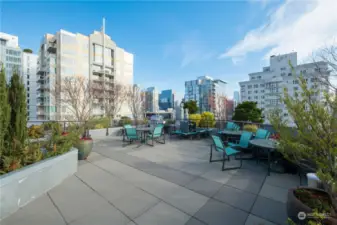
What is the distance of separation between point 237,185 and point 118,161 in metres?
3.22

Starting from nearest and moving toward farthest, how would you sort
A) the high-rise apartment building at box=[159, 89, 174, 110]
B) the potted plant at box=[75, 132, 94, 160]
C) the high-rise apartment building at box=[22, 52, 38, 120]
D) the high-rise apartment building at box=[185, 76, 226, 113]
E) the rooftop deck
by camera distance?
the rooftop deck < the potted plant at box=[75, 132, 94, 160] < the high-rise apartment building at box=[22, 52, 38, 120] < the high-rise apartment building at box=[159, 89, 174, 110] < the high-rise apartment building at box=[185, 76, 226, 113]

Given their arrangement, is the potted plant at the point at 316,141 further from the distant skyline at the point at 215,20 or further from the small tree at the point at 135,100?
the small tree at the point at 135,100

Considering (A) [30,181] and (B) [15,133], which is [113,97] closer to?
(B) [15,133]

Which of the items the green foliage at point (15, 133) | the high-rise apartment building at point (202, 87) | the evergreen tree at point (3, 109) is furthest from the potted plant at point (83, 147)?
the high-rise apartment building at point (202, 87)

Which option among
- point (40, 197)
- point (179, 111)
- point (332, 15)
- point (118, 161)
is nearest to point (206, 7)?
point (332, 15)

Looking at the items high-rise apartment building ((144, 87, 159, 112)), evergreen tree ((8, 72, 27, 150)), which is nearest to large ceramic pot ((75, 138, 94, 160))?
evergreen tree ((8, 72, 27, 150))

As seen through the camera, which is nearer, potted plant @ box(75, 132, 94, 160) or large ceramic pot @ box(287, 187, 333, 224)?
large ceramic pot @ box(287, 187, 333, 224)

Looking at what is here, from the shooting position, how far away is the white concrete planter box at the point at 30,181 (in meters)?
2.01

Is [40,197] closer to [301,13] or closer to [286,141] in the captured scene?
[286,141]

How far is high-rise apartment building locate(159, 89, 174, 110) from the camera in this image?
62406 millimetres

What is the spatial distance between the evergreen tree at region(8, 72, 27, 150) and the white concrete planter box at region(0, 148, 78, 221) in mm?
769

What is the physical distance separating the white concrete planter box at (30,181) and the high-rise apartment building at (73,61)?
23.7 m

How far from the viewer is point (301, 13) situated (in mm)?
4930

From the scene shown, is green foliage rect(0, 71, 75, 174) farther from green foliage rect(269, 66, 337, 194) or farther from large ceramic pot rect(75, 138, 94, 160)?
green foliage rect(269, 66, 337, 194)
